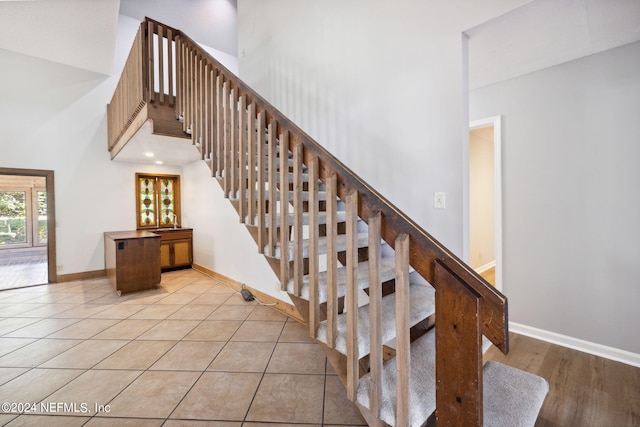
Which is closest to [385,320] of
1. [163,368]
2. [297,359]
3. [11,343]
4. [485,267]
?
[297,359]

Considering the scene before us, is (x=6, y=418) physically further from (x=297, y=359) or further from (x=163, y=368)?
(x=297, y=359)

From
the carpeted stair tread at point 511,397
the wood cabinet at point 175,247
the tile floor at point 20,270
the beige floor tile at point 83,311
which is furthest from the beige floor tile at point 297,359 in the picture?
the tile floor at point 20,270

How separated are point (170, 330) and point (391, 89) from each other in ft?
10.5

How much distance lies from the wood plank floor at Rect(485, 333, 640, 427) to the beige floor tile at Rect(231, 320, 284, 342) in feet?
6.39

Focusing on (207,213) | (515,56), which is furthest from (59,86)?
(515,56)

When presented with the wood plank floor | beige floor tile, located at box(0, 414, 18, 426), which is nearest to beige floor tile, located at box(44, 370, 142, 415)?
beige floor tile, located at box(0, 414, 18, 426)

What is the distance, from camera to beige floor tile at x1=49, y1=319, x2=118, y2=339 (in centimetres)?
268

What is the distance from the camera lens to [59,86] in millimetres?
4488

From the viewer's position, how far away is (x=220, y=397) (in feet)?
5.88

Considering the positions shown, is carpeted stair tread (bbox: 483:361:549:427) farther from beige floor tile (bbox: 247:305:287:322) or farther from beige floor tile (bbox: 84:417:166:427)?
beige floor tile (bbox: 247:305:287:322)

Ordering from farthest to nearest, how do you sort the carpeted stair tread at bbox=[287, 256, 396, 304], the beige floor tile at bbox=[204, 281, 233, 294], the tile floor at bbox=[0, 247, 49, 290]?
the tile floor at bbox=[0, 247, 49, 290] < the beige floor tile at bbox=[204, 281, 233, 294] < the carpeted stair tread at bbox=[287, 256, 396, 304]

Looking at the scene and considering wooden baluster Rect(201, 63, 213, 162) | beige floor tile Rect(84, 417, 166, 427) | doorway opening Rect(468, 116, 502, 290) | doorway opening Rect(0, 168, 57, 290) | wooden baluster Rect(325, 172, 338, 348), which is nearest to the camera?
wooden baluster Rect(325, 172, 338, 348)

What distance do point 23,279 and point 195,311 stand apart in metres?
4.09

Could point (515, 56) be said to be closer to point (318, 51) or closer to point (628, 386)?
point (318, 51)
